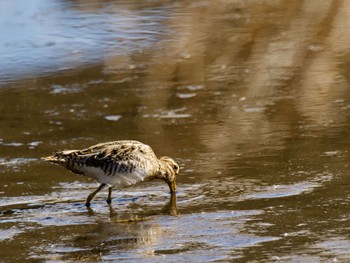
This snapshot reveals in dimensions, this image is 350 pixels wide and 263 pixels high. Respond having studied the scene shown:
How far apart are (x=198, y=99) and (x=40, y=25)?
189 inches

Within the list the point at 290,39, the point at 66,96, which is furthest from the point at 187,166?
the point at 290,39

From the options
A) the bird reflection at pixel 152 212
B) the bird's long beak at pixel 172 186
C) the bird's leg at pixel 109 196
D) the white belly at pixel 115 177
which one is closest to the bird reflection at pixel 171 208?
the bird reflection at pixel 152 212

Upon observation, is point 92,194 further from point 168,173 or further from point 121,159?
point 168,173

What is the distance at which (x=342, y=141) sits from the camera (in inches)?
406

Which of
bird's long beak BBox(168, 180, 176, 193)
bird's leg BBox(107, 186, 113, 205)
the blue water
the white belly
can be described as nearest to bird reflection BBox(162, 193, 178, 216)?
bird's long beak BBox(168, 180, 176, 193)

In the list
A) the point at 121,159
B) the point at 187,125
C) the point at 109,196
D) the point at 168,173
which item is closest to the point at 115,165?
the point at 121,159

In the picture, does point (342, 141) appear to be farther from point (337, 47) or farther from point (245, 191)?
point (337, 47)

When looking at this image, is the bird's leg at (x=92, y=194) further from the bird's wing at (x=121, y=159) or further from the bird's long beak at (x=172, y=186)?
the bird's long beak at (x=172, y=186)

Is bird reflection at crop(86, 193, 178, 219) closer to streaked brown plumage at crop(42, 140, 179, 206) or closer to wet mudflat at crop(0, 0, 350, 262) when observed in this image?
wet mudflat at crop(0, 0, 350, 262)

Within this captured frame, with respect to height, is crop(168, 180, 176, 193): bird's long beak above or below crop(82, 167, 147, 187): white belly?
below

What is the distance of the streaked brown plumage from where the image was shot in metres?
9.06

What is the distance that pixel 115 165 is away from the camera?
909cm

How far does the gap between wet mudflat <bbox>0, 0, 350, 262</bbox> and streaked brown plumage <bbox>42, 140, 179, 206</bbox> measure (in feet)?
0.58

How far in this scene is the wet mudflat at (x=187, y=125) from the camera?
25.5ft
